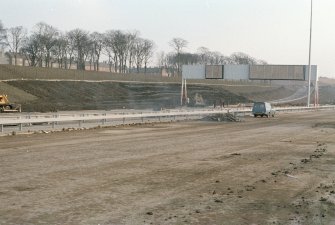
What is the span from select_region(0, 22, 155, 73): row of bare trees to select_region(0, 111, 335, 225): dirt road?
99288mm

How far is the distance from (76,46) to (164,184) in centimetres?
11749

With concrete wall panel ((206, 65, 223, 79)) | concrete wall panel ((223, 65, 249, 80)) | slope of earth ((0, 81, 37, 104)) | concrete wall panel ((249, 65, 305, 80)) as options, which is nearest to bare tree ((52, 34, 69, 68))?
slope of earth ((0, 81, 37, 104))

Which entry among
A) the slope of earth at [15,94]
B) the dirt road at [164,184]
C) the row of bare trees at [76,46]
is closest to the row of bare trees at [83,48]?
the row of bare trees at [76,46]

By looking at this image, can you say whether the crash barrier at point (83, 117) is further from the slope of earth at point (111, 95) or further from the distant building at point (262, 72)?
the slope of earth at point (111, 95)

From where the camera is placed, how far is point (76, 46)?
12450cm

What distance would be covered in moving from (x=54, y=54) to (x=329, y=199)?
114m

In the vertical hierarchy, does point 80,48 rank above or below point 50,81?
above

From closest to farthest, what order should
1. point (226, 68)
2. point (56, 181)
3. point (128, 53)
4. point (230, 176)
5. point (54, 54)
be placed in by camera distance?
1. point (56, 181)
2. point (230, 176)
3. point (226, 68)
4. point (54, 54)
5. point (128, 53)

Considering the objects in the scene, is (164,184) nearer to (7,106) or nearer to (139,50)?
(7,106)

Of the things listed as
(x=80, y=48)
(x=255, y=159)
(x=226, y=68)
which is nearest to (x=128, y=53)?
(x=80, y=48)

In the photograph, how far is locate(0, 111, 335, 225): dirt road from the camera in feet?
25.9

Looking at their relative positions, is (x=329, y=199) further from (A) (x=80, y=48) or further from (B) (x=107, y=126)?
(A) (x=80, y=48)

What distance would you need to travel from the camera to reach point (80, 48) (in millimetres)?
125062

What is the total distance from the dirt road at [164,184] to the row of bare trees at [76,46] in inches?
3909
